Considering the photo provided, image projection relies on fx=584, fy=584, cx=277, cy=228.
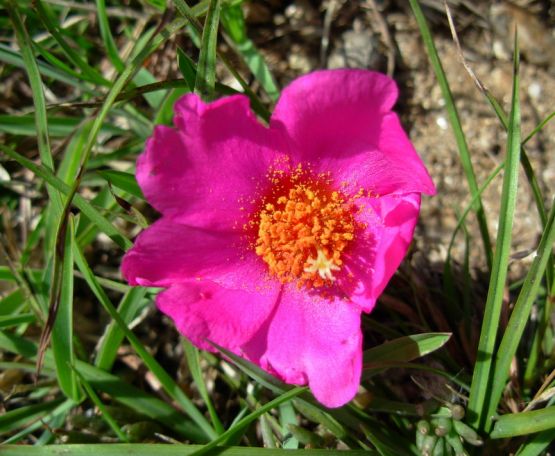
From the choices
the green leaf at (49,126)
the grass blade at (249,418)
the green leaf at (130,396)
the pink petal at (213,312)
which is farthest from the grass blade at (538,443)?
the green leaf at (49,126)

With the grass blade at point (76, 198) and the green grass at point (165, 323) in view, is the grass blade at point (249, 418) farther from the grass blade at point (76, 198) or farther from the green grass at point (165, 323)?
the grass blade at point (76, 198)

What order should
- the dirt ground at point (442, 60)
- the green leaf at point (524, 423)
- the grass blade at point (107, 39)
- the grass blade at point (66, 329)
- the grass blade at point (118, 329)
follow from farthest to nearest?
1. the dirt ground at point (442, 60)
2. the grass blade at point (107, 39)
3. the grass blade at point (118, 329)
4. the grass blade at point (66, 329)
5. the green leaf at point (524, 423)

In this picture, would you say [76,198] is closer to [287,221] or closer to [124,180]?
[124,180]

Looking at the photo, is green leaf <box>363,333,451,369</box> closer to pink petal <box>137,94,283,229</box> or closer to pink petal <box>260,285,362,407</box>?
pink petal <box>260,285,362,407</box>

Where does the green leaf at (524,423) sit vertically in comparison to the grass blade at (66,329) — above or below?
below

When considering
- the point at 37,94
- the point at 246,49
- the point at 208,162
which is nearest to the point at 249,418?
the point at 208,162

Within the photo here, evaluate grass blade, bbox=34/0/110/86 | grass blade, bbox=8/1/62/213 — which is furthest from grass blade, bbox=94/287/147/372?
grass blade, bbox=34/0/110/86

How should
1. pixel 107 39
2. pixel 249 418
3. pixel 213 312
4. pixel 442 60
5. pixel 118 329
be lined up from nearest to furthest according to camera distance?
1. pixel 249 418
2. pixel 213 312
3. pixel 118 329
4. pixel 107 39
5. pixel 442 60
